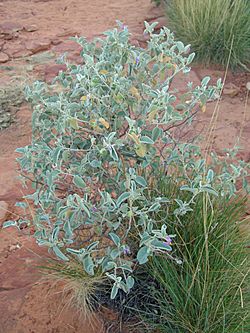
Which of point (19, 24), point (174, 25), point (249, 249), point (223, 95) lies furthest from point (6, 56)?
point (249, 249)

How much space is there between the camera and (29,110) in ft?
11.2

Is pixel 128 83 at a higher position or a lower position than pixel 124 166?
higher

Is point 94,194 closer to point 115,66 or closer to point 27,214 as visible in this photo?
point 115,66

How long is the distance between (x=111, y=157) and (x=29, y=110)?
1.73m

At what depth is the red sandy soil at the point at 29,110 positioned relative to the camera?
2.05 m

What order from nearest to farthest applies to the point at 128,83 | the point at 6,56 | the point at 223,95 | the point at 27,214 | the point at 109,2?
the point at 128,83 < the point at 27,214 < the point at 223,95 < the point at 6,56 < the point at 109,2

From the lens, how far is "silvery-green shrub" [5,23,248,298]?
170 centimetres

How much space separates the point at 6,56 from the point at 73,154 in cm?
241

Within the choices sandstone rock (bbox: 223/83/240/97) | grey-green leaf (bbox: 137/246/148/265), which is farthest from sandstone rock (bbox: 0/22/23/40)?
grey-green leaf (bbox: 137/246/148/265)

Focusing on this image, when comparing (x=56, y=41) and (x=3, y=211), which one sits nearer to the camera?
(x=3, y=211)

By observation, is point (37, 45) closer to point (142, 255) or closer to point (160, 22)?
point (160, 22)

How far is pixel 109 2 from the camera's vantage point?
5207mm

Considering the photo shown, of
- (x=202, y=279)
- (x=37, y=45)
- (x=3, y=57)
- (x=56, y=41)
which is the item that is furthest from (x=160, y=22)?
(x=202, y=279)

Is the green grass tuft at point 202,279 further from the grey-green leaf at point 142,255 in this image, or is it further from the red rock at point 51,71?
the red rock at point 51,71
